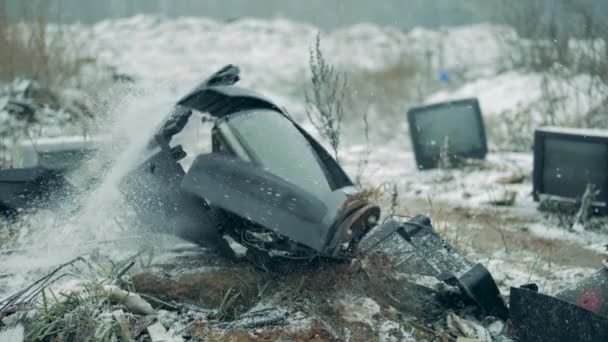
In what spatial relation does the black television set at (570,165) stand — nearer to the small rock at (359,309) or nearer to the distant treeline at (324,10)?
the small rock at (359,309)

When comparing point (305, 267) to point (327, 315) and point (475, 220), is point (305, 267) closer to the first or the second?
point (327, 315)

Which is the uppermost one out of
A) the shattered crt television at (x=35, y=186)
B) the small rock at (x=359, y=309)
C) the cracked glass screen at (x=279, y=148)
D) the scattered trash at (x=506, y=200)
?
the cracked glass screen at (x=279, y=148)

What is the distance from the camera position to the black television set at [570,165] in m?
4.31

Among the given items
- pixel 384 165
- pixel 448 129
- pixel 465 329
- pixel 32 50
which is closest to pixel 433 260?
pixel 465 329

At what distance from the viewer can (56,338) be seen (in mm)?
2164

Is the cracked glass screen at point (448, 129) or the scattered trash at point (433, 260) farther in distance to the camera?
the cracked glass screen at point (448, 129)

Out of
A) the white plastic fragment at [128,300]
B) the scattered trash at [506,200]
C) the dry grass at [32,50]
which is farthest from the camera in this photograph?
the dry grass at [32,50]

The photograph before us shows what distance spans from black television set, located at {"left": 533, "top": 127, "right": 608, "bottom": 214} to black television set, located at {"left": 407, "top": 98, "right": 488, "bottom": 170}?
143cm

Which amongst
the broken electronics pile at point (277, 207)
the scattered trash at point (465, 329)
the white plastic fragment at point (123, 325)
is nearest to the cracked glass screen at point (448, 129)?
the broken electronics pile at point (277, 207)

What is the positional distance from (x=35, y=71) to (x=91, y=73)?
1423mm

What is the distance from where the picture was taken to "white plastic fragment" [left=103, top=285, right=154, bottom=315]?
2.42 meters

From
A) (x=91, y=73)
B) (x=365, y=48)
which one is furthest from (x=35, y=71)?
(x=365, y=48)

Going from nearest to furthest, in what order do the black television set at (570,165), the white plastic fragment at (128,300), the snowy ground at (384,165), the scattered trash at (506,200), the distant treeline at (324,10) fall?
the white plastic fragment at (128,300) → the snowy ground at (384,165) → the black television set at (570,165) → the scattered trash at (506,200) → the distant treeline at (324,10)

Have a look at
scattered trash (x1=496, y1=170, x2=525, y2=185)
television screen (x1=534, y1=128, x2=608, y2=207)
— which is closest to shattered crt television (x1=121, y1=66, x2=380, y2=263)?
television screen (x1=534, y1=128, x2=608, y2=207)
